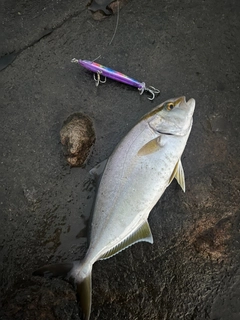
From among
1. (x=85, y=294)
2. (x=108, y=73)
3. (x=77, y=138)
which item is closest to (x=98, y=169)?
(x=77, y=138)

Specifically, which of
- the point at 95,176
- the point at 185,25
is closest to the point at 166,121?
the point at 95,176

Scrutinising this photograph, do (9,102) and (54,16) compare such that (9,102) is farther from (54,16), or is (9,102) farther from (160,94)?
(160,94)

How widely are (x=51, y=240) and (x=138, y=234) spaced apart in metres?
0.76

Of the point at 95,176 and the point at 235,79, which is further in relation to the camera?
the point at 235,79

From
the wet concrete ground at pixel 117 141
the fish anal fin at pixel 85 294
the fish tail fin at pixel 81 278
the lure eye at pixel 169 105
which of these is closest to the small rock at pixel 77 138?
the wet concrete ground at pixel 117 141

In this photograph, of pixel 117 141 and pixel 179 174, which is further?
pixel 117 141

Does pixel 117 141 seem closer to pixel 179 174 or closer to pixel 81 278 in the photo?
pixel 179 174

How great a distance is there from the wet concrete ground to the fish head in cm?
34

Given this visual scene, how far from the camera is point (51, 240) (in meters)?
3.26

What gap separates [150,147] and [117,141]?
0.42 metres

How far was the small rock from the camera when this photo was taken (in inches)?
124

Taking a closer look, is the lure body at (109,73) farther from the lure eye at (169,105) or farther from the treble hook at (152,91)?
the lure eye at (169,105)

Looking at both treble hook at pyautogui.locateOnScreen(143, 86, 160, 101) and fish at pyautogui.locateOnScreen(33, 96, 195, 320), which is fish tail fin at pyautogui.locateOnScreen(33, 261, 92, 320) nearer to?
fish at pyautogui.locateOnScreen(33, 96, 195, 320)

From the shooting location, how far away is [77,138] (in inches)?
124
